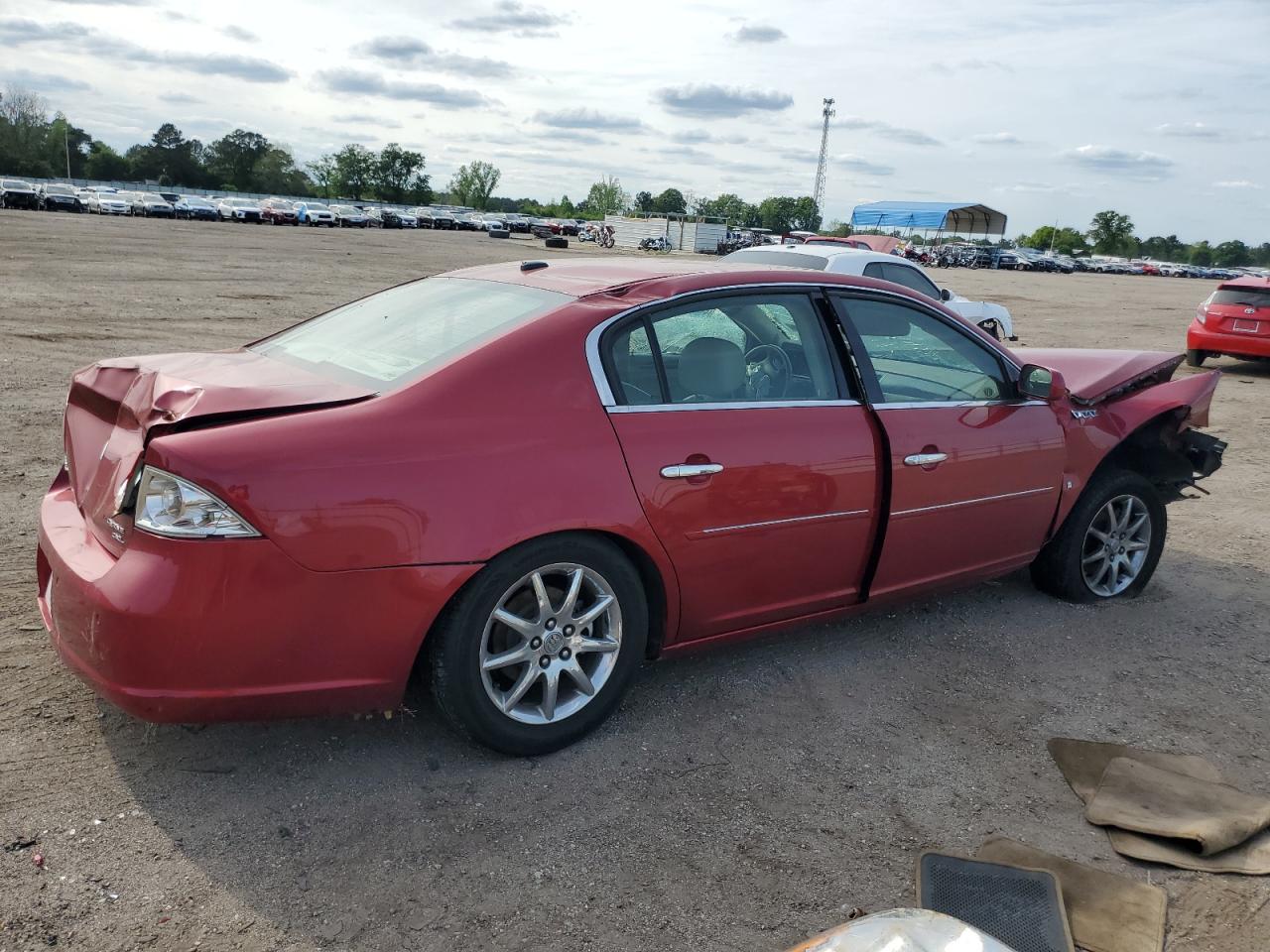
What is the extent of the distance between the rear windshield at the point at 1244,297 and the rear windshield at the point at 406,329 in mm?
14745

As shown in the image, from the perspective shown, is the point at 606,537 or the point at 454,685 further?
the point at 606,537

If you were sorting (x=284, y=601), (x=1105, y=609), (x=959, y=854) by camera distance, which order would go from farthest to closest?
(x=1105, y=609), (x=959, y=854), (x=284, y=601)

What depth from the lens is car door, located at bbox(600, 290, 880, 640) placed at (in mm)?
3375

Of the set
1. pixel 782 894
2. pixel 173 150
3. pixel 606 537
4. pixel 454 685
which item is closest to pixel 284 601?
pixel 454 685

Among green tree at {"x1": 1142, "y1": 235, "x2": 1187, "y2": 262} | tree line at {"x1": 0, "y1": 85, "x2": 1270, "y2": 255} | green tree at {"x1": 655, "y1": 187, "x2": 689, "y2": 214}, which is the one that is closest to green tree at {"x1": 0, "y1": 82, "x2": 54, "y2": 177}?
tree line at {"x1": 0, "y1": 85, "x2": 1270, "y2": 255}

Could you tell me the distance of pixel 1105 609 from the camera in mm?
5066

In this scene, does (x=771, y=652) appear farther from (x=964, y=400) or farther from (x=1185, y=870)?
(x=1185, y=870)

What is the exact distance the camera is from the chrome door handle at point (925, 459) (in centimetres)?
399

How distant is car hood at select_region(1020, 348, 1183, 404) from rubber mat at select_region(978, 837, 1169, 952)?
261 cm

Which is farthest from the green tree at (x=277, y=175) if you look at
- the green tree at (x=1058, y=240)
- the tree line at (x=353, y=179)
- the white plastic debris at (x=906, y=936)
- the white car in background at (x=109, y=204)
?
the white plastic debris at (x=906, y=936)

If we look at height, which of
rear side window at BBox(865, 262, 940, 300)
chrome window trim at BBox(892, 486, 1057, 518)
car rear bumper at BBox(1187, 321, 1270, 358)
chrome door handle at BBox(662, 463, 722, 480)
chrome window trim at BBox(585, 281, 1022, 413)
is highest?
rear side window at BBox(865, 262, 940, 300)

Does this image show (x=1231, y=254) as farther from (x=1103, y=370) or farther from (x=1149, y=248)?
(x=1103, y=370)

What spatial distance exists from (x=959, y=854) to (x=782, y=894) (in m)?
0.60

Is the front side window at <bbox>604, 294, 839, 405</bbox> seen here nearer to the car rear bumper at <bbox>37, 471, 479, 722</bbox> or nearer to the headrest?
the headrest
